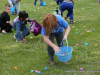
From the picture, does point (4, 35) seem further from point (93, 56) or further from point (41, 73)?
point (93, 56)

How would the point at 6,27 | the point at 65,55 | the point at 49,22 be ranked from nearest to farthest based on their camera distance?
1. the point at 49,22
2. the point at 65,55
3. the point at 6,27

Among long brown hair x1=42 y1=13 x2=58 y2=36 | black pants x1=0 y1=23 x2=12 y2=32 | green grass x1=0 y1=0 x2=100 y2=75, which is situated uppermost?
long brown hair x1=42 y1=13 x2=58 y2=36

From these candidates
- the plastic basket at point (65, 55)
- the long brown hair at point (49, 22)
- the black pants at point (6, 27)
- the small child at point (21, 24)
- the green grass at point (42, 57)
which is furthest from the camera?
the black pants at point (6, 27)

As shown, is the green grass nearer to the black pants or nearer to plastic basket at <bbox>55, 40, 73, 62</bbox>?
plastic basket at <bbox>55, 40, 73, 62</bbox>

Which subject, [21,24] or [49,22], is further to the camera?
[21,24]

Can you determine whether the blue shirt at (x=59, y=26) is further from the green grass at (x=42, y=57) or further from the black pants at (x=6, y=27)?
the black pants at (x=6, y=27)

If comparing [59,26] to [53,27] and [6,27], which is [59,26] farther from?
[6,27]

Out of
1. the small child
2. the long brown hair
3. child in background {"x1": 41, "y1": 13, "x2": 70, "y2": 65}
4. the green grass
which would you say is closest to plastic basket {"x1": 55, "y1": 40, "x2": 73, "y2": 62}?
child in background {"x1": 41, "y1": 13, "x2": 70, "y2": 65}

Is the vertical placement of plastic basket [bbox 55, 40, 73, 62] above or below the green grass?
above

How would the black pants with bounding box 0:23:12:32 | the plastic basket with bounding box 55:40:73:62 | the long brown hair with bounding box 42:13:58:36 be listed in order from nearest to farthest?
the long brown hair with bounding box 42:13:58:36, the plastic basket with bounding box 55:40:73:62, the black pants with bounding box 0:23:12:32

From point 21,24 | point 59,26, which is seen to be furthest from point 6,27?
point 59,26

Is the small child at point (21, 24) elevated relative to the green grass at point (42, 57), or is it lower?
Answer: elevated

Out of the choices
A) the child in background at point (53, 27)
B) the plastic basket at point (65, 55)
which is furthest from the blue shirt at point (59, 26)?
the plastic basket at point (65, 55)

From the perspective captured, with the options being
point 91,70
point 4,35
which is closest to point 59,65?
Result: point 91,70
